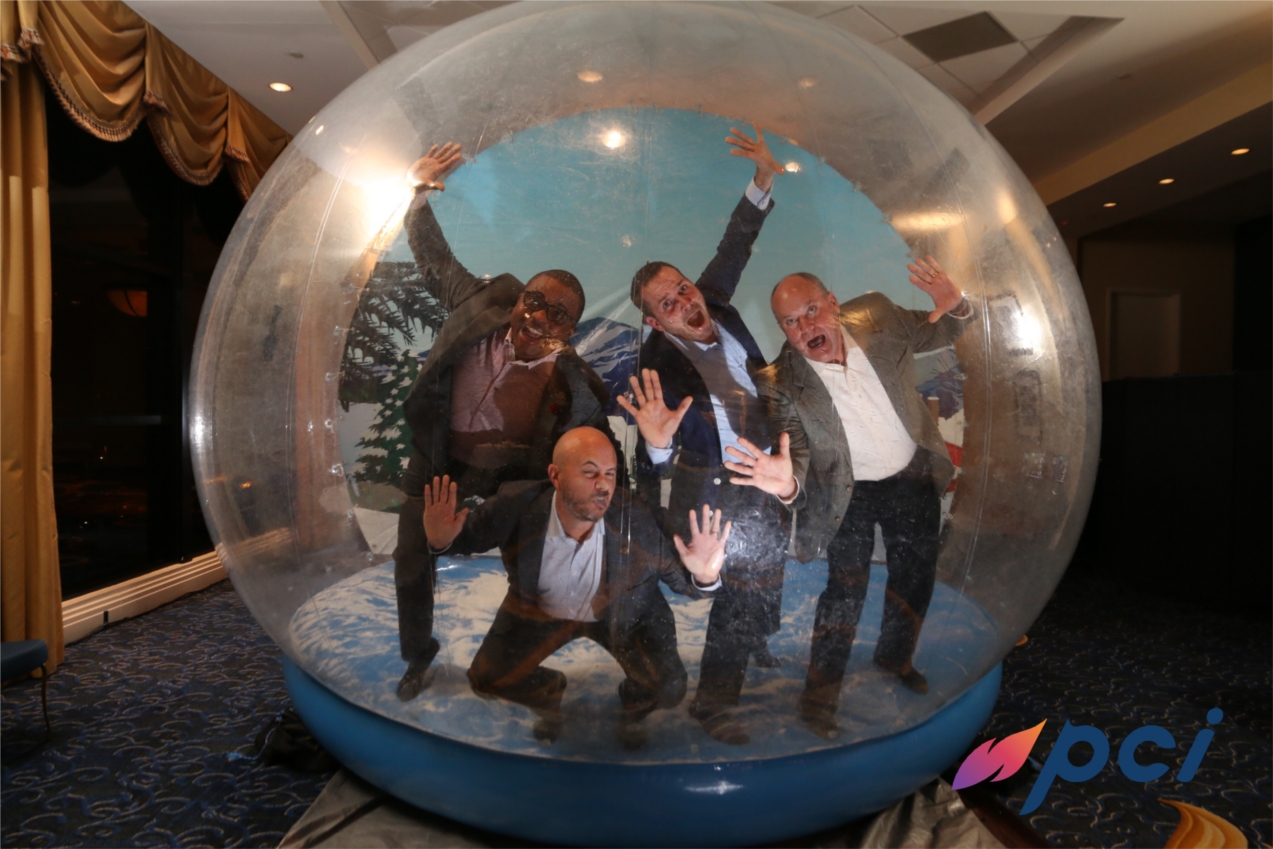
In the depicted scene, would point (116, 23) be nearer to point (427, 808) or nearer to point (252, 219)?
point (252, 219)

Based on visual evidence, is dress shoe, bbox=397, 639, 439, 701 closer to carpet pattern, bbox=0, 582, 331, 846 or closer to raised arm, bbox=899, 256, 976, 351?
carpet pattern, bbox=0, 582, 331, 846

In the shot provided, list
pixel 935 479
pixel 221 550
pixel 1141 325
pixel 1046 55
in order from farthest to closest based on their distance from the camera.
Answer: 1. pixel 1141 325
2. pixel 1046 55
3. pixel 221 550
4. pixel 935 479

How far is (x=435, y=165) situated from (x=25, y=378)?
2540mm

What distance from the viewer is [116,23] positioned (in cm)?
351

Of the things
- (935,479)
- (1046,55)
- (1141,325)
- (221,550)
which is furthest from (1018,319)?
(1141,325)

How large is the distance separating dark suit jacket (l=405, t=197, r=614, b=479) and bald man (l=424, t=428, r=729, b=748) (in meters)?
0.04

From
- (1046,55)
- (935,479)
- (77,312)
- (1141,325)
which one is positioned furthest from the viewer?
(1141,325)

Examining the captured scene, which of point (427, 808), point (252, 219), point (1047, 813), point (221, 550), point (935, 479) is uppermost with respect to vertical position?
point (252, 219)

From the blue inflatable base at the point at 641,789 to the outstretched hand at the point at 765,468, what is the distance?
0.51 metres

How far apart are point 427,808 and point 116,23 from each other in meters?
3.74

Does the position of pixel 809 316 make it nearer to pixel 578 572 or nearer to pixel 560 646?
pixel 578 572

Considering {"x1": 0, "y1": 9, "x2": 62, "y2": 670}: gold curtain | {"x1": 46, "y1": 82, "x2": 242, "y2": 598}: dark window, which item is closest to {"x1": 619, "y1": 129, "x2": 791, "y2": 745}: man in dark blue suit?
{"x1": 0, "y1": 9, "x2": 62, "y2": 670}: gold curtain

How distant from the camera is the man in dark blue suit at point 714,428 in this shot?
1466mm

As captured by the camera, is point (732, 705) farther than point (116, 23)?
No
